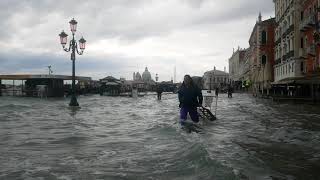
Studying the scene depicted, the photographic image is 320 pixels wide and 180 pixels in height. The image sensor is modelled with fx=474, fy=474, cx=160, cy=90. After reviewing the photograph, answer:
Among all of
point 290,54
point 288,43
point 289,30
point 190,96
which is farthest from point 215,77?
point 190,96

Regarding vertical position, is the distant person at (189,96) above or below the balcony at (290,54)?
below

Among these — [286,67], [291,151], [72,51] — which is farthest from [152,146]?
[286,67]

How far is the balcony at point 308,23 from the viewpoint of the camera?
124ft

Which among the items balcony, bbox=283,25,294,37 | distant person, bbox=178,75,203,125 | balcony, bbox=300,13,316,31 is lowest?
distant person, bbox=178,75,203,125

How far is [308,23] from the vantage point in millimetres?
39344

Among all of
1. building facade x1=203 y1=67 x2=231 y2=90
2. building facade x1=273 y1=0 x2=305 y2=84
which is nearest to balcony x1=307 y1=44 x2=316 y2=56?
building facade x1=273 y1=0 x2=305 y2=84

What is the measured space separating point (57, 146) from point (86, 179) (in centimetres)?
372

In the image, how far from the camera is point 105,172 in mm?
7098

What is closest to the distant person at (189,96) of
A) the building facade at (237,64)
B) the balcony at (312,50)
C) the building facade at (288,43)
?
the building facade at (288,43)

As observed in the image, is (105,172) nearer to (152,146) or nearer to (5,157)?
(5,157)

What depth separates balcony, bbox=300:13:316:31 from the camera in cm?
3790

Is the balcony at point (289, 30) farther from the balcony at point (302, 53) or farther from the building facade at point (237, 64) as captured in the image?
the building facade at point (237, 64)

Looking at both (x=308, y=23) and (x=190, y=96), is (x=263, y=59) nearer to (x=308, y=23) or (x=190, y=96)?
(x=308, y=23)

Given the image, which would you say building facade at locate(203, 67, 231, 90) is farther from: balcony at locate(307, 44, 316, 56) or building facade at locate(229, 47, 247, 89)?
Answer: balcony at locate(307, 44, 316, 56)
